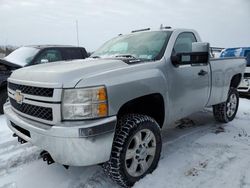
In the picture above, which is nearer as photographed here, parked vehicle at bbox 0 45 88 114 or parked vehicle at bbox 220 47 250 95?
parked vehicle at bbox 0 45 88 114

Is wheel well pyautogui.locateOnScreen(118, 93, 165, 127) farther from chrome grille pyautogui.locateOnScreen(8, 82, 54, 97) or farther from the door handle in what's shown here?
the door handle

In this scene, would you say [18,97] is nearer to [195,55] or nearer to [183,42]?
[195,55]

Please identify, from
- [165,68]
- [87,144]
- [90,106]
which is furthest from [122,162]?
[165,68]

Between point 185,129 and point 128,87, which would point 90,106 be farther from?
point 185,129

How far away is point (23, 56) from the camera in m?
A: 6.91

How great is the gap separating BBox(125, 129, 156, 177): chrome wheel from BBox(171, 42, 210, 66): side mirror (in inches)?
41.1

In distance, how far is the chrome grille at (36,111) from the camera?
8.12 ft

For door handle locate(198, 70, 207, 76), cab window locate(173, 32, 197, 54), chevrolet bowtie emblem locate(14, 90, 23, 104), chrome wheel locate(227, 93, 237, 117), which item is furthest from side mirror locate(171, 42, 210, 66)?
chrome wheel locate(227, 93, 237, 117)

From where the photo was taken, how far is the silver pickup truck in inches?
93.4

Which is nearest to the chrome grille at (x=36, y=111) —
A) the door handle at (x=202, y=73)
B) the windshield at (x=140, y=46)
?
the windshield at (x=140, y=46)

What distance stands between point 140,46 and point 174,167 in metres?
1.74

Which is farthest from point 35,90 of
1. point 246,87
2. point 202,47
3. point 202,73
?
point 246,87

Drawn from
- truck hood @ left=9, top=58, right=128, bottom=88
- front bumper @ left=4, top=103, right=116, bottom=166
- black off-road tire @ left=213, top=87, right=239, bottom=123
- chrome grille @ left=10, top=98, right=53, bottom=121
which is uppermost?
truck hood @ left=9, top=58, right=128, bottom=88

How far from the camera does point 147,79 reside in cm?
292
